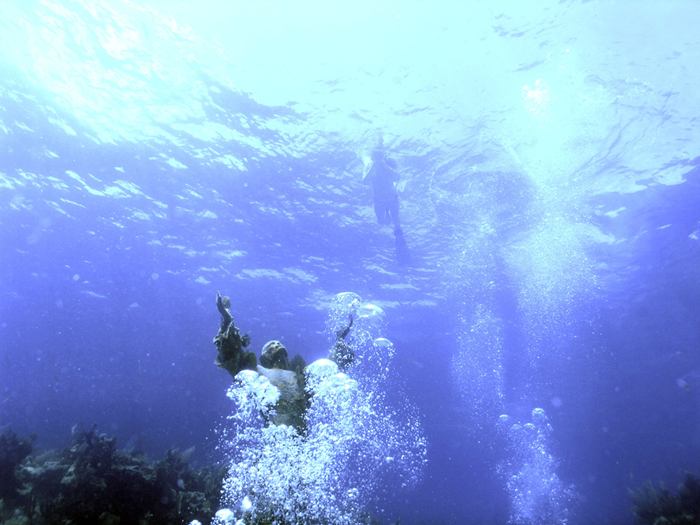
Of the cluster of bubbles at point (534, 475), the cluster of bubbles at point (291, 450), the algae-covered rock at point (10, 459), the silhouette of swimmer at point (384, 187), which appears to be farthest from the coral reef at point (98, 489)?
the cluster of bubbles at point (534, 475)

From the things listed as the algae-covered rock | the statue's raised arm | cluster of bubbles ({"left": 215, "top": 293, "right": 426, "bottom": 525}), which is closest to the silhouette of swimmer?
cluster of bubbles ({"left": 215, "top": 293, "right": 426, "bottom": 525})

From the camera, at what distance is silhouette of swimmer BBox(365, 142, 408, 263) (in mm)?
16516

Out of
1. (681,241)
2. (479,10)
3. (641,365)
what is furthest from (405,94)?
(641,365)

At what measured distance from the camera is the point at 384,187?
57.6 feet

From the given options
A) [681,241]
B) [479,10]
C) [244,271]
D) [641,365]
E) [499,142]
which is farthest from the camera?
[641,365]

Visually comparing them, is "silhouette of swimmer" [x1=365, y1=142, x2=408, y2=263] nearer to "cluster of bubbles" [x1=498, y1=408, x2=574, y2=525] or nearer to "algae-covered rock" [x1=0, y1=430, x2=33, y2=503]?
"algae-covered rock" [x1=0, y1=430, x2=33, y2=503]

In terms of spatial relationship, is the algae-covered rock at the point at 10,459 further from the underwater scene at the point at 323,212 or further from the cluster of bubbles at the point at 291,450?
the cluster of bubbles at the point at 291,450

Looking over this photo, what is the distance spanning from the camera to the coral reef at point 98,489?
309 inches

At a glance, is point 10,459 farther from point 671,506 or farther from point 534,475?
point 534,475

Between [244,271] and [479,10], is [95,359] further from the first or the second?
[479,10]

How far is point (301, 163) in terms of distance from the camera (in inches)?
672

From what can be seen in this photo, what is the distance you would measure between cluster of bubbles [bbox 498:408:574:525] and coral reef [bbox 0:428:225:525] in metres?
43.9

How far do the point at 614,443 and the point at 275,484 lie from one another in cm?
5255

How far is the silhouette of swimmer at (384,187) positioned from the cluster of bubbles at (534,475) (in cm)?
3682
